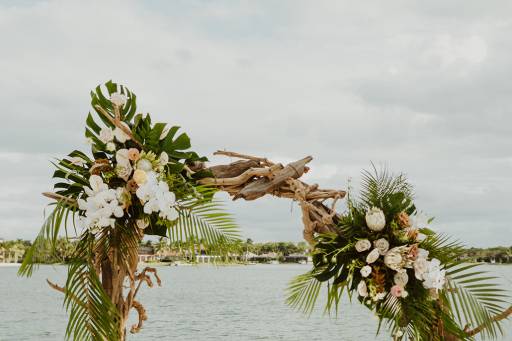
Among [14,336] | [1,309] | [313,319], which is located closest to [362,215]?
[14,336]

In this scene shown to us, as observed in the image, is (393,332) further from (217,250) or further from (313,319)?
(313,319)

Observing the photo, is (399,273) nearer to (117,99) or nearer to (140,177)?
(140,177)

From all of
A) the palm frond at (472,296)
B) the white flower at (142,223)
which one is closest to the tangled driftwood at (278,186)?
the white flower at (142,223)

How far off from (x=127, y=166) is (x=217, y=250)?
0.57 meters

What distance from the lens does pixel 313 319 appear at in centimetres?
3572

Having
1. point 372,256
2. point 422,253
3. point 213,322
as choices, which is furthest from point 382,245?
point 213,322

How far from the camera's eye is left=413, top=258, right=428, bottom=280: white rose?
298 cm

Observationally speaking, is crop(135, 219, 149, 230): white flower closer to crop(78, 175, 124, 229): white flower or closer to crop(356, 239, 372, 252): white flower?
crop(78, 175, 124, 229): white flower

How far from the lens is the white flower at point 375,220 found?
3037mm

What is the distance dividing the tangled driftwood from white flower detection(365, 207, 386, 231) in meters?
0.20

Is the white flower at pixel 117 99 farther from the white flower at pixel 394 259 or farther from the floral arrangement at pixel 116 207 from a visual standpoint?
the white flower at pixel 394 259

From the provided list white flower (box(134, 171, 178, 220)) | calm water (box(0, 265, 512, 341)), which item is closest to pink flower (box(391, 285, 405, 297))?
white flower (box(134, 171, 178, 220))

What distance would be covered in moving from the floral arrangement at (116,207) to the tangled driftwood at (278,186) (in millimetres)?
202

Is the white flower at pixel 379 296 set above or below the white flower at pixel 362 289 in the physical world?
below
